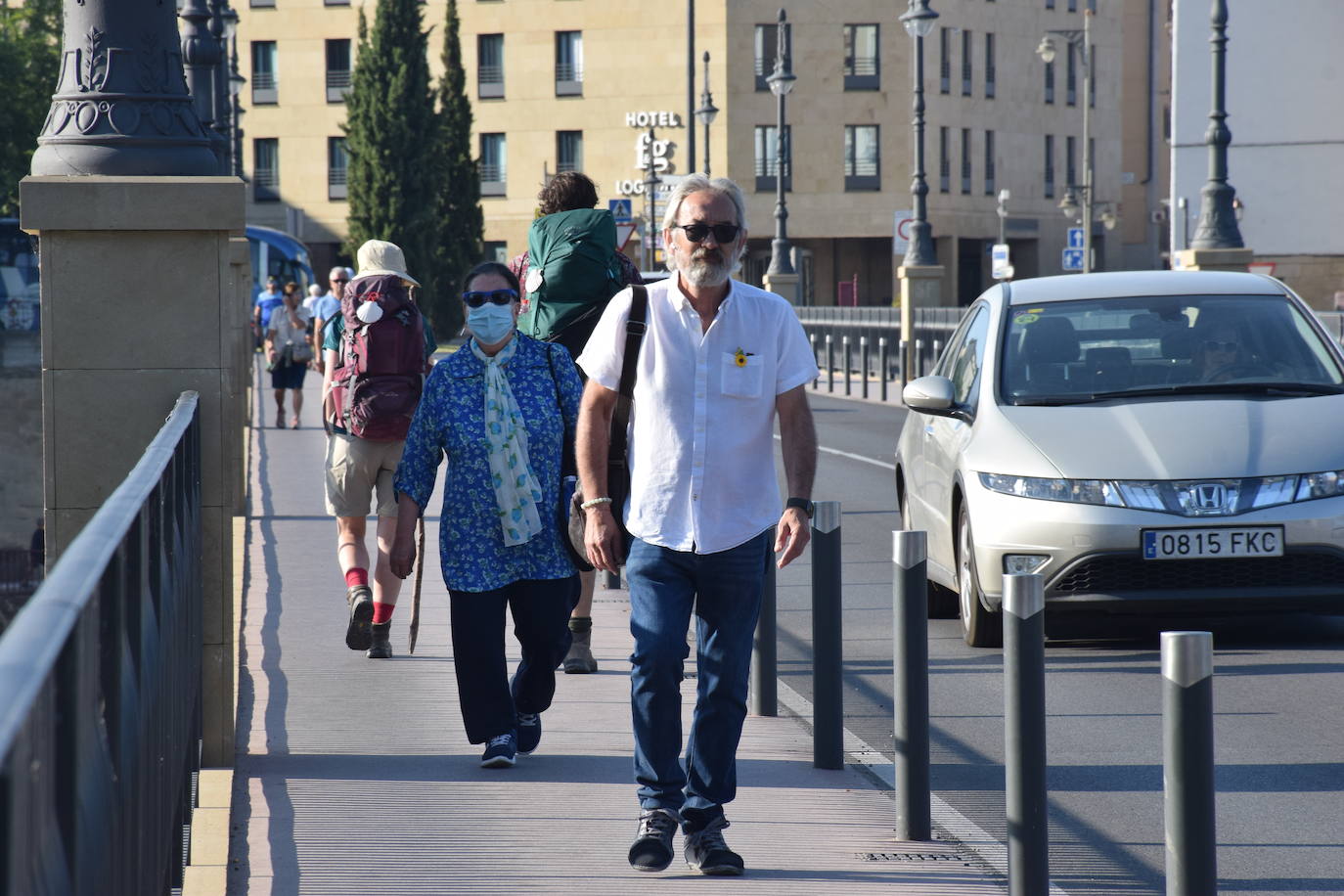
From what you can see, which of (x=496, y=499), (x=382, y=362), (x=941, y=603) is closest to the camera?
(x=496, y=499)

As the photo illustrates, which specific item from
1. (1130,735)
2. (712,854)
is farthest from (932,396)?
(712,854)

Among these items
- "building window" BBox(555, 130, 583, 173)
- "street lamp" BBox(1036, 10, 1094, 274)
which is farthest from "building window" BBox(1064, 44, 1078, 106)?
"building window" BBox(555, 130, 583, 173)

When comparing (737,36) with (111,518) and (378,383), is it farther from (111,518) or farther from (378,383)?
(111,518)

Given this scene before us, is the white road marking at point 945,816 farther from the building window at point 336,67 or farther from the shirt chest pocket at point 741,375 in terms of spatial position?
the building window at point 336,67

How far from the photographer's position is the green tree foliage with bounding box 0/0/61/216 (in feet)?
192

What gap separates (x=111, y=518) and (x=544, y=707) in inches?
137

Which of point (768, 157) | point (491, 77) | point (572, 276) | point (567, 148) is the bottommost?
point (572, 276)

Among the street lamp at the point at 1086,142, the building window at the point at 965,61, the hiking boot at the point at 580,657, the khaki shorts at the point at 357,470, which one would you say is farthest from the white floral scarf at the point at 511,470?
the building window at the point at 965,61

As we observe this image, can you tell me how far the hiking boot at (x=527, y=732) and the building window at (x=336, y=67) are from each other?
77.9 metres

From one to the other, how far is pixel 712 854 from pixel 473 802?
105 centimetres

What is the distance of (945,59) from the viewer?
77688mm

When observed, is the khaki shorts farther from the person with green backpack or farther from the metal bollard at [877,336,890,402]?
the metal bollard at [877,336,890,402]

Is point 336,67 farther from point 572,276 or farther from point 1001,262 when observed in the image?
point 572,276

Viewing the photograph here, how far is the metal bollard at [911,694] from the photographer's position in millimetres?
5504
